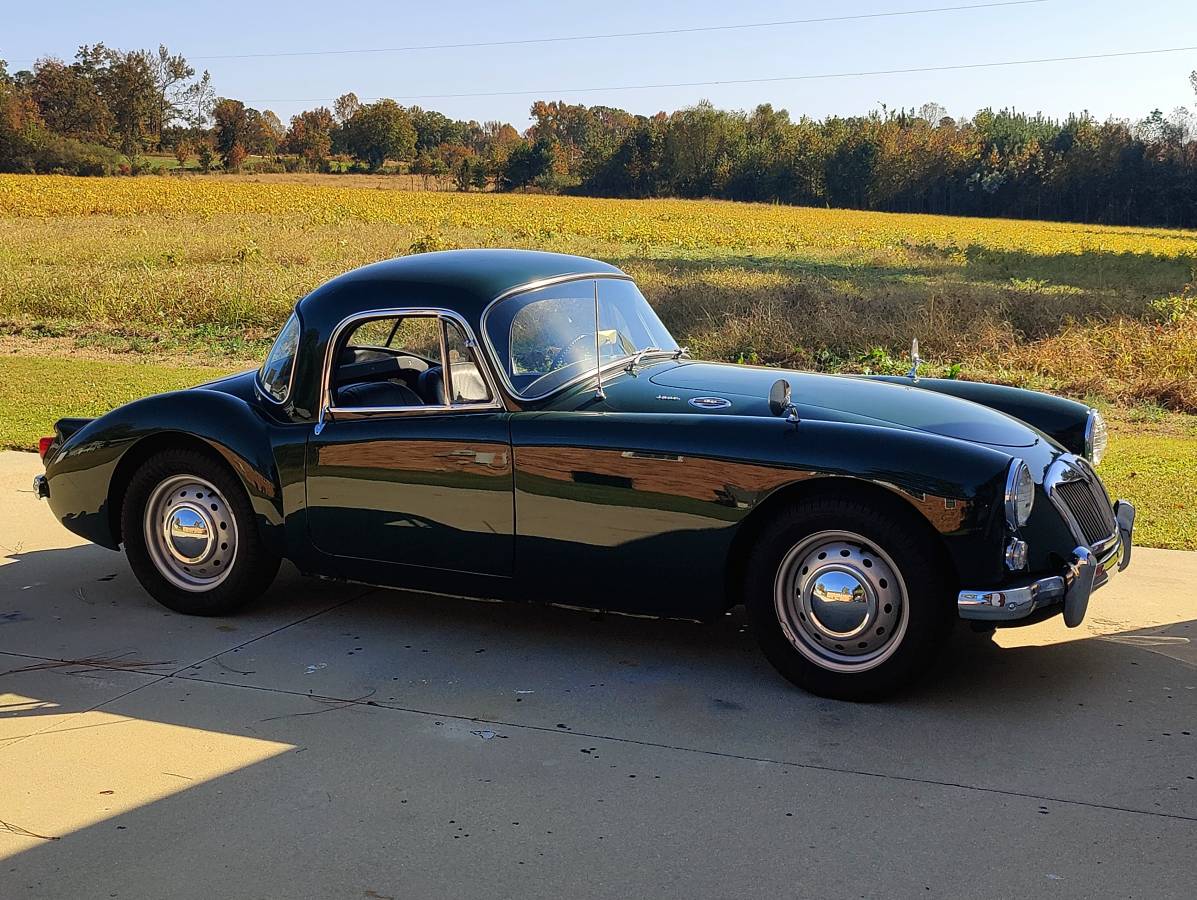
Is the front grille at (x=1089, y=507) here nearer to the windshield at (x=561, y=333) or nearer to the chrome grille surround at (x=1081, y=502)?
the chrome grille surround at (x=1081, y=502)

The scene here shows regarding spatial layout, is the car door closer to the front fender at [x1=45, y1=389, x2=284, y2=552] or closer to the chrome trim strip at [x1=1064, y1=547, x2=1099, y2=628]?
the front fender at [x1=45, y1=389, x2=284, y2=552]

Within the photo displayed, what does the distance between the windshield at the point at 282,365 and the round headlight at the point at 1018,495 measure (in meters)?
2.91

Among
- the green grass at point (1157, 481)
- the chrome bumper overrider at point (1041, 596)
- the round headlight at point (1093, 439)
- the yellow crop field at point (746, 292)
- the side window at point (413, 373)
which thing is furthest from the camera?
the yellow crop field at point (746, 292)

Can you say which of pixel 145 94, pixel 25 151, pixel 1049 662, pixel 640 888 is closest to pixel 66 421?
pixel 640 888

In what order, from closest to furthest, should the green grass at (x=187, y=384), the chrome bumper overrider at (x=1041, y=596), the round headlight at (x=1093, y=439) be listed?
1. the chrome bumper overrider at (x=1041, y=596)
2. the round headlight at (x=1093, y=439)
3. the green grass at (x=187, y=384)

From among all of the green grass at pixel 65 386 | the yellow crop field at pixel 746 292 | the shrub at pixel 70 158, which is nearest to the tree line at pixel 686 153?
the shrub at pixel 70 158

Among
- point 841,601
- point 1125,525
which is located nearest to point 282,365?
point 841,601

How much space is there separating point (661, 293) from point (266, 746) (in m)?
14.0

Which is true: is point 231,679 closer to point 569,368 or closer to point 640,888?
point 569,368

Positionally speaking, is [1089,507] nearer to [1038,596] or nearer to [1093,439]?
[1038,596]

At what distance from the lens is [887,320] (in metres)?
15.7

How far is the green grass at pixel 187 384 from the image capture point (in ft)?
23.7

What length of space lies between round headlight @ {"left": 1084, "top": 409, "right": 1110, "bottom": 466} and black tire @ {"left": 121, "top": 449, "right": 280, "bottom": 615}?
3.50 m

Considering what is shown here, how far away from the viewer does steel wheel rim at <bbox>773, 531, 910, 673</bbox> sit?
409 centimetres
